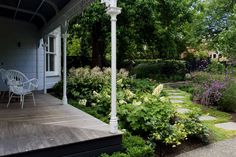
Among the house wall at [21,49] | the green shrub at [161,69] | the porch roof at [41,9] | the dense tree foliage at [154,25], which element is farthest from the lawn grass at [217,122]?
the green shrub at [161,69]

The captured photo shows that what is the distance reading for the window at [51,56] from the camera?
1023cm

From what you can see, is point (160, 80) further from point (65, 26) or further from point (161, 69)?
point (65, 26)

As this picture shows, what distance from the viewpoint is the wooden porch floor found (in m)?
3.40

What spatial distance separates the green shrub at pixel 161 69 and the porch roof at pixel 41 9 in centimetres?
794

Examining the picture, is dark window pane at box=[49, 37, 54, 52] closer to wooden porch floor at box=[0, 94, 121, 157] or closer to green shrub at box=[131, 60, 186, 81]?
wooden porch floor at box=[0, 94, 121, 157]

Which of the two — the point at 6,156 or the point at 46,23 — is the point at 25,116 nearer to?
the point at 6,156

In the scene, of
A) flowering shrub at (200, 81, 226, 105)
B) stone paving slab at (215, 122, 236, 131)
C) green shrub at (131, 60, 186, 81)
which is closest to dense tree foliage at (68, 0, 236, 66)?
green shrub at (131, 60, 186, 81)

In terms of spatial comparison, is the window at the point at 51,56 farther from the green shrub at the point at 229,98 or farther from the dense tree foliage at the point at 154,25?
the green shrub at the point at 229,98

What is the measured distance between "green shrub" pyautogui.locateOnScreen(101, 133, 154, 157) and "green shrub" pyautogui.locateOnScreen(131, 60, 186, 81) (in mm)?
11504

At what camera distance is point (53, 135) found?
12.7ft

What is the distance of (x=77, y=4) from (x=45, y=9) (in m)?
2.15

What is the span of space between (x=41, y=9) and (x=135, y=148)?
514 cm

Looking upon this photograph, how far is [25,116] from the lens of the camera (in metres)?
5.20

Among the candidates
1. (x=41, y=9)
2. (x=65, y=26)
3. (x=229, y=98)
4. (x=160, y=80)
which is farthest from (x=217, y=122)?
(x=160, y=80)
